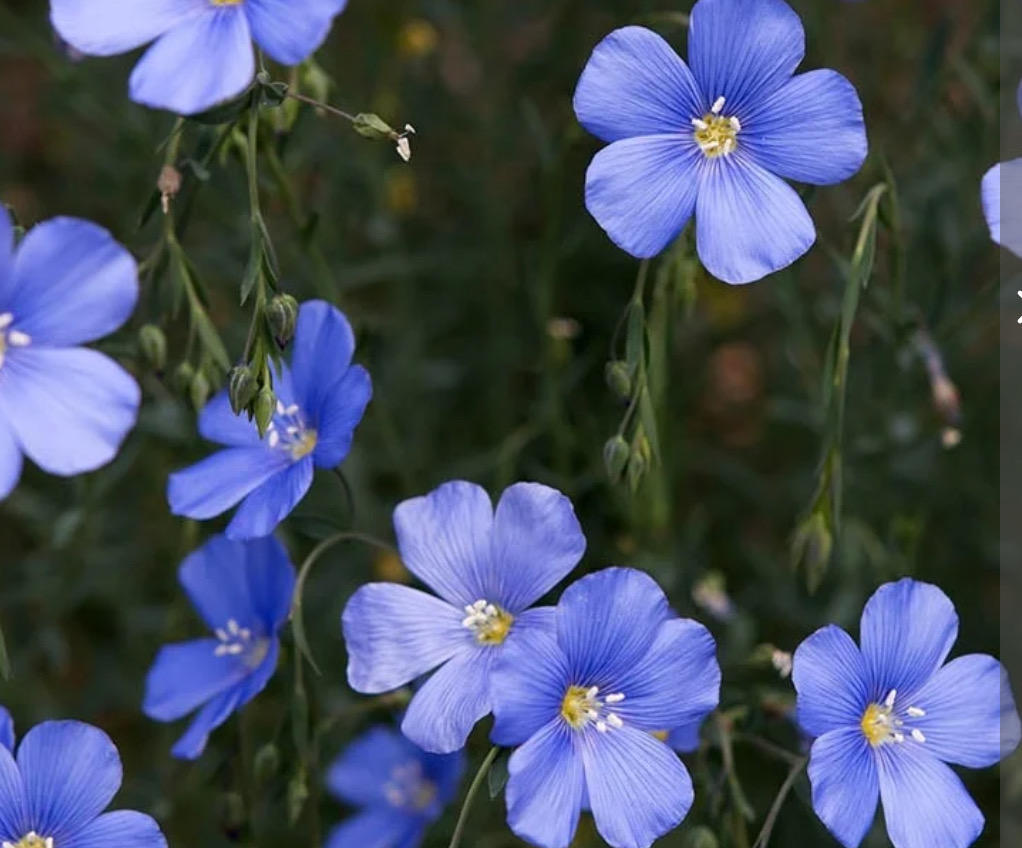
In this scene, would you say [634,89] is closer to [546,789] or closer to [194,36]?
[194,36]

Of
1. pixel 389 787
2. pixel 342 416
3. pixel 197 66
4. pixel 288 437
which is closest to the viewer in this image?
pixel 197 66

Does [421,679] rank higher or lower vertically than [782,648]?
higher

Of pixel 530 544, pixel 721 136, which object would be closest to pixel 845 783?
pixel 530 544

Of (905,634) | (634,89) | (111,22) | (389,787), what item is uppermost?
(634,89)

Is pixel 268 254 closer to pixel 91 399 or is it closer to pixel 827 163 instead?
pixel 91 399

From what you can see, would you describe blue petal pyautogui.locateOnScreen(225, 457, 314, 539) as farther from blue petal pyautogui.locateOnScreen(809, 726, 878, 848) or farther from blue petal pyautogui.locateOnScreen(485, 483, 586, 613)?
blue petal pyautogui.locateOnScreen(809, 726, 878, 848)

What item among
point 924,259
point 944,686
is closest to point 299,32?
point 944,686

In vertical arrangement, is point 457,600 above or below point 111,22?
below

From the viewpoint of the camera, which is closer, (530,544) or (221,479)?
(530,544)
